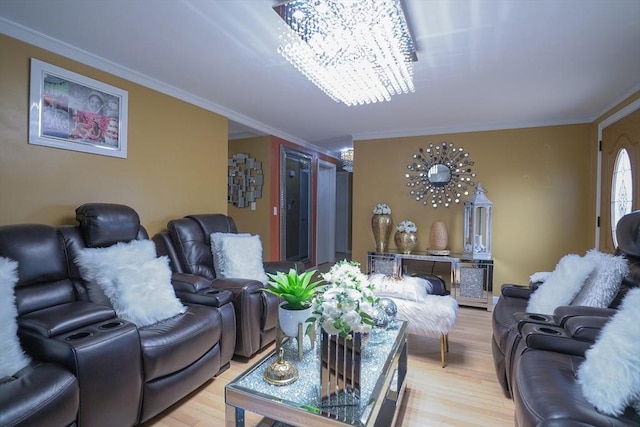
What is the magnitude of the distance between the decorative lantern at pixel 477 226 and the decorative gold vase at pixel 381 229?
39.3 inches

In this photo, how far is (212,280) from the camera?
8.54ft

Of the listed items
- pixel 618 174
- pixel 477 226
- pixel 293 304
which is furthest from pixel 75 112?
pixel 618 174

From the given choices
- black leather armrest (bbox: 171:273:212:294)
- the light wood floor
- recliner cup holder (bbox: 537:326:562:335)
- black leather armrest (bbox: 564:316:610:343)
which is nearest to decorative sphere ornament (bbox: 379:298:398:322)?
the light wood floor

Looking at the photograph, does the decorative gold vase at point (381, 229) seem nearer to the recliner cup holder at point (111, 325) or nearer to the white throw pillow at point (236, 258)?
the white throw pillow at point (236, 258)

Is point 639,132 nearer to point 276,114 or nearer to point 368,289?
point 368,289

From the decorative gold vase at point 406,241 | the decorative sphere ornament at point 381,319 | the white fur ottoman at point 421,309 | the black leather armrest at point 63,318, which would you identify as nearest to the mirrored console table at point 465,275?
the decorative gold vase at point 406,241

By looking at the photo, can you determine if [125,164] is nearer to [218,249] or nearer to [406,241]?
[218,249]

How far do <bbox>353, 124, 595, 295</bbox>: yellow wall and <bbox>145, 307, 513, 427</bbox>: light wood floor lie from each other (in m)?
1.81

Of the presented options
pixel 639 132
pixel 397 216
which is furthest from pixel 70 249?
pixel 639 132

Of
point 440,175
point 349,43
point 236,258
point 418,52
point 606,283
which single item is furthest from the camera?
point 440,175

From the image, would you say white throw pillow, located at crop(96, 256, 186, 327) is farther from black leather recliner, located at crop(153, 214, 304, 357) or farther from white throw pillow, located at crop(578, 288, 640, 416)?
white throw pillow, located at crop(578, 288, 640, 416)

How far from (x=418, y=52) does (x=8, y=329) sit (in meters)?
2.78

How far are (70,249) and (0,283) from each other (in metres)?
0.60

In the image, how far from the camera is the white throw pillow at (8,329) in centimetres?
132
